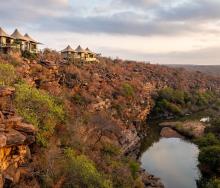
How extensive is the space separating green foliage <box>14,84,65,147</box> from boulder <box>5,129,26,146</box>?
519 cm

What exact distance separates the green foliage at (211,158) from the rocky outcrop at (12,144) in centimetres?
2322

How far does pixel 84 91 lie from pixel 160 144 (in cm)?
1750

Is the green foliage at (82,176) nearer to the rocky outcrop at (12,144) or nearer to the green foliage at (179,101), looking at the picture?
the rocky outcrop at (12,144)

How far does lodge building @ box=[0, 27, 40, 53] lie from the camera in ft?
196

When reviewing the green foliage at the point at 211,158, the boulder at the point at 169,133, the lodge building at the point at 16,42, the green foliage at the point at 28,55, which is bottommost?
the boulder at the point at 169,133

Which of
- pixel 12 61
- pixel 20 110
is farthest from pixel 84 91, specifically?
pixel 20 110

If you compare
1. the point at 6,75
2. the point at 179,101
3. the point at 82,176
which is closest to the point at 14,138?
the point at 82,176

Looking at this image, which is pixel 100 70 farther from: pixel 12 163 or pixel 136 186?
pixel 12 163

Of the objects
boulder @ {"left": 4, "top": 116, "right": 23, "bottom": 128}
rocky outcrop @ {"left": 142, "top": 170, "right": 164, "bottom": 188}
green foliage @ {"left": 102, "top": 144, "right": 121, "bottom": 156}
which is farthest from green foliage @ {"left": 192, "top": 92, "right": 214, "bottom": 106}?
boulder @ {"left": 4, "top": 116, "right": 23, "bottom": 128}

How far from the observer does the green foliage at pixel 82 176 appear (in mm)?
30562

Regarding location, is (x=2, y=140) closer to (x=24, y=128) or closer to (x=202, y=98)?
(x=24, y=128)

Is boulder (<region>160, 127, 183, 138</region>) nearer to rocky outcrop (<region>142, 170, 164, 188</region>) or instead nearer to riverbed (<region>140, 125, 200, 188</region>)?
riverbed (<region>140, 125, 200, 188</region>)

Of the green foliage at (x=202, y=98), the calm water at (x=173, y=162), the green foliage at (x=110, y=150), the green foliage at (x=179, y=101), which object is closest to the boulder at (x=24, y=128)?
the green foliage at (x=110, y=150)

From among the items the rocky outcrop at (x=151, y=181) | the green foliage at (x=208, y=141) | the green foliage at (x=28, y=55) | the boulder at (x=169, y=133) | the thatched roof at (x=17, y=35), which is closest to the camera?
the rocky outcrop at (x=151, y=181)
